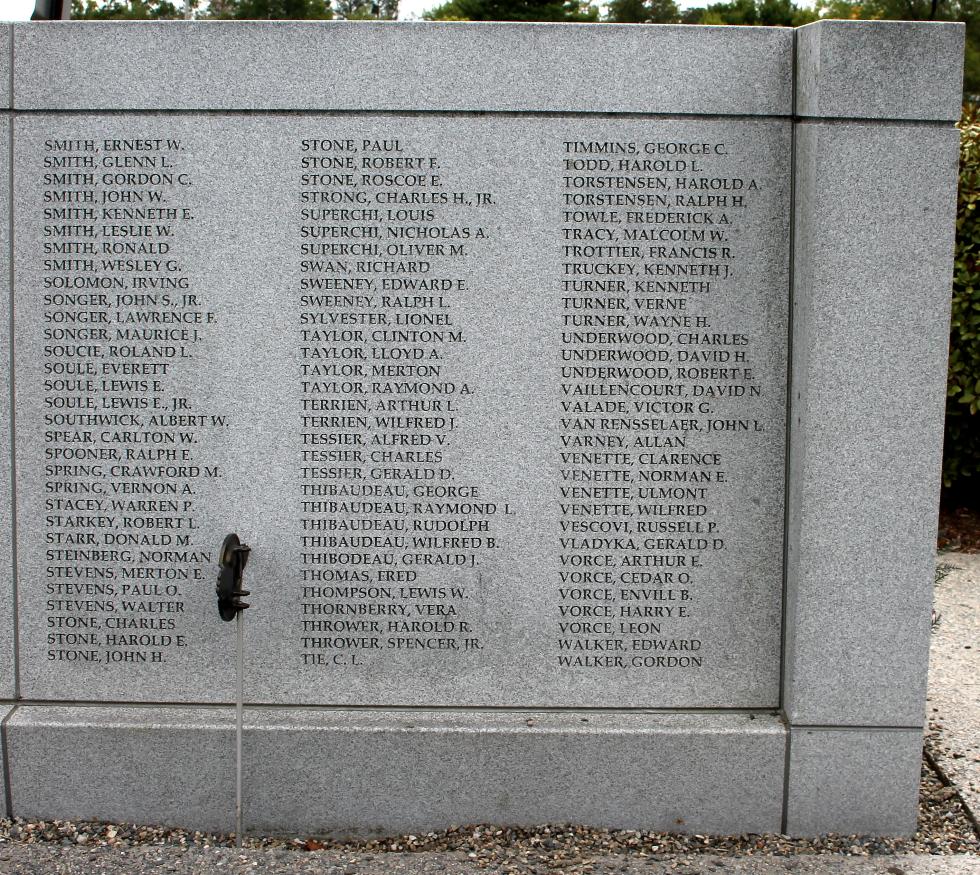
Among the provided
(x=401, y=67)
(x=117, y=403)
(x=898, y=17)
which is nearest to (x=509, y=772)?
(x=117, y=403)

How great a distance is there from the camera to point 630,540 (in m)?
4.26

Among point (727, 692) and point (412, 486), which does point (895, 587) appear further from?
point (412, 486)

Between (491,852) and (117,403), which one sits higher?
(117,403)

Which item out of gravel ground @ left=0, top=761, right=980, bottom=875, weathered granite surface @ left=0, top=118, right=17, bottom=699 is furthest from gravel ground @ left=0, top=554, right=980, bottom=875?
weathered granite surface @ left=0, top=118, right=17, bottom=699

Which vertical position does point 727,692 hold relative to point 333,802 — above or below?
above

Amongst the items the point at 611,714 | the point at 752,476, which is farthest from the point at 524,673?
the point at 752,476

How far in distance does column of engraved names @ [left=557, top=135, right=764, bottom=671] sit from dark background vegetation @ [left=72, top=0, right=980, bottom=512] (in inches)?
173

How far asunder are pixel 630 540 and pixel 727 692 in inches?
28.4

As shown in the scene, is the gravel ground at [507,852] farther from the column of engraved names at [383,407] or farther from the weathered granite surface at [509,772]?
the column of engraved names at [383,407]

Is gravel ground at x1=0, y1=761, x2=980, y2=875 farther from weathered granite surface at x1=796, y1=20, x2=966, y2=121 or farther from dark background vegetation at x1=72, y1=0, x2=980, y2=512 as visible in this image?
dark background vegetation at x1=72, y1=0, x2=980, y2=512

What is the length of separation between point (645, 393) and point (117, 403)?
6.81ft

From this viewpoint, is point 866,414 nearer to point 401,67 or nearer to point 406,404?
point 406,404

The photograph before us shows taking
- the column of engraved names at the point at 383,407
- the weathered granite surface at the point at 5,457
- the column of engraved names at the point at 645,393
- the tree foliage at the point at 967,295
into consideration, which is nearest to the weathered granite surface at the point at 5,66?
the weathered granite surface at the point at 5,457

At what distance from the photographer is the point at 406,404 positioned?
4207 millimetres
